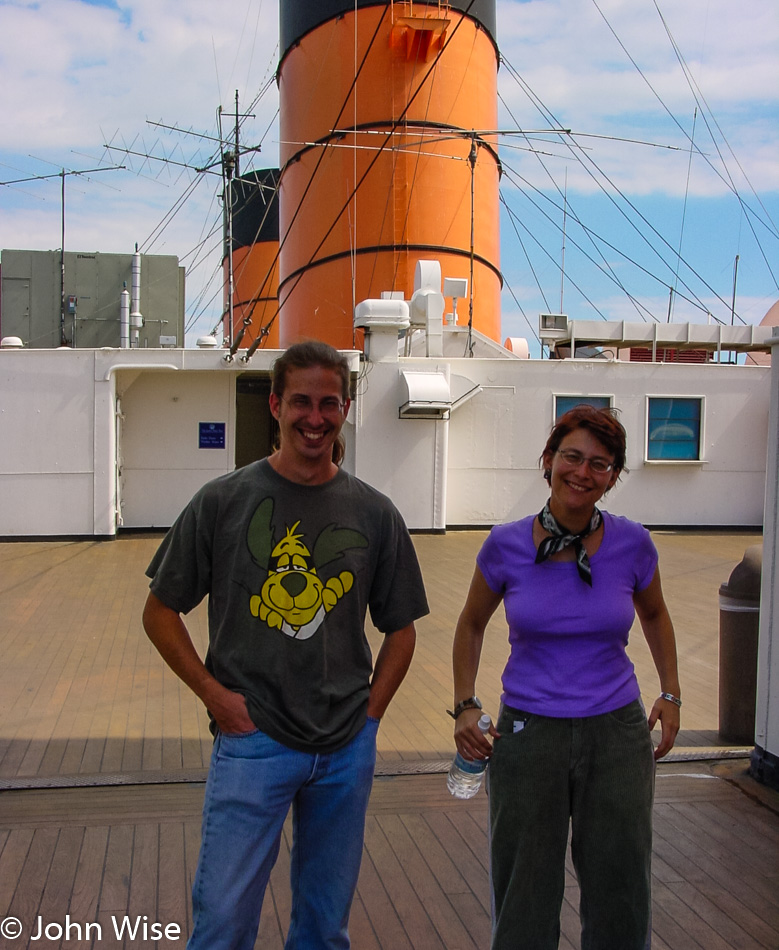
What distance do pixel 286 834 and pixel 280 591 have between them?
1.99 metres

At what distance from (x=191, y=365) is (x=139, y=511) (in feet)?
8.36

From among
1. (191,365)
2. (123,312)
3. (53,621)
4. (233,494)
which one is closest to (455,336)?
(191,365)

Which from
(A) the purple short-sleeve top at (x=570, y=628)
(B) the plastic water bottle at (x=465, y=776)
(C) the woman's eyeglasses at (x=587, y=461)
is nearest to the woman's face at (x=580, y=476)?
(C) the woman's eyeglasses at (x=587, y=461)

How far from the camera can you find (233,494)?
2.30 m

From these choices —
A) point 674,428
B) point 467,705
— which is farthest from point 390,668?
point 674,428

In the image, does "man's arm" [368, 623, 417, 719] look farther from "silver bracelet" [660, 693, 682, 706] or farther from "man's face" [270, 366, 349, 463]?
"silver bracelet" [660, 693, 682, 706]

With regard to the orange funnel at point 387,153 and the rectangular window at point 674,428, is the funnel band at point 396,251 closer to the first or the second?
the orange funnel at point 387,153

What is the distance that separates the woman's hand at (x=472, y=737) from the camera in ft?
7.89

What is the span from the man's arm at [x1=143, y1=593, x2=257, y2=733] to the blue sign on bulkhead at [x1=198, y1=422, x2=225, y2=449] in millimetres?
12308

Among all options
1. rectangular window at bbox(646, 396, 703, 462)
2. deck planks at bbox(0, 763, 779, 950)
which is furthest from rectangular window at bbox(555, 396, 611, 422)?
deck planks at bbox(0, 763, 779, 950)

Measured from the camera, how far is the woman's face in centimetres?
241

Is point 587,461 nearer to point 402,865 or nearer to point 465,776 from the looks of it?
point 465,776

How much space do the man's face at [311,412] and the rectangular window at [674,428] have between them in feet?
44.9

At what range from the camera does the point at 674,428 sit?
50.7ft
